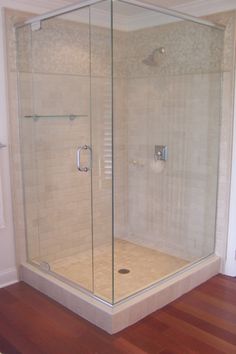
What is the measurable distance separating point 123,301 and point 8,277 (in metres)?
1.09

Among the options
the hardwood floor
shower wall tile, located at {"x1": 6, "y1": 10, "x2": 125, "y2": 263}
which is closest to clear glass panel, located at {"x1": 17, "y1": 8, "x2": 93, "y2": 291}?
shower wall tile, located at {"x1": 6, "y1": 10, "x2": 125, "y2": 263}

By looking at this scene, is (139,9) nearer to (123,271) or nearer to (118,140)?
(118,140)

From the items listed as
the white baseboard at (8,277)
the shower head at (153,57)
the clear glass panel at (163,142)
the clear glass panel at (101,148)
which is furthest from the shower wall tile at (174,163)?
the white baseboard at (8,277)

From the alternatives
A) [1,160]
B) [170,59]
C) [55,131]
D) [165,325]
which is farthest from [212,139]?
[1,160]

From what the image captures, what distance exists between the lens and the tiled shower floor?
262cm

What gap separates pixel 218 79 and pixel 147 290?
176cm

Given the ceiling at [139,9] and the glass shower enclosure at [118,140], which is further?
the glass shower enclosure at [118,140]

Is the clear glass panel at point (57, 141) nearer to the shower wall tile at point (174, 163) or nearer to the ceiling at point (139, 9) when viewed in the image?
the ceiling at point (139, 9)

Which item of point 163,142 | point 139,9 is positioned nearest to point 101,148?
point 163,142

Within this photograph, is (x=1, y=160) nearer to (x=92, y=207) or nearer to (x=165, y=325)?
(x=92, y=207)

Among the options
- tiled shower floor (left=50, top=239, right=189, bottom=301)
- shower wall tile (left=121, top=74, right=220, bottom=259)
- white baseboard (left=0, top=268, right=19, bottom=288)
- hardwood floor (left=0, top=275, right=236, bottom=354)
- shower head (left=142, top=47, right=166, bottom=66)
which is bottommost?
hardwood floor (left=0, top=275, right=236, bottom=354)

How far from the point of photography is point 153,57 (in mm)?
3229

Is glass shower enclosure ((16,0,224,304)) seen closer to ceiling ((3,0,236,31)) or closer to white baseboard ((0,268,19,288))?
ceiling ((3,0,236,31))

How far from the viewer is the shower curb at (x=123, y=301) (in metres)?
2.40
